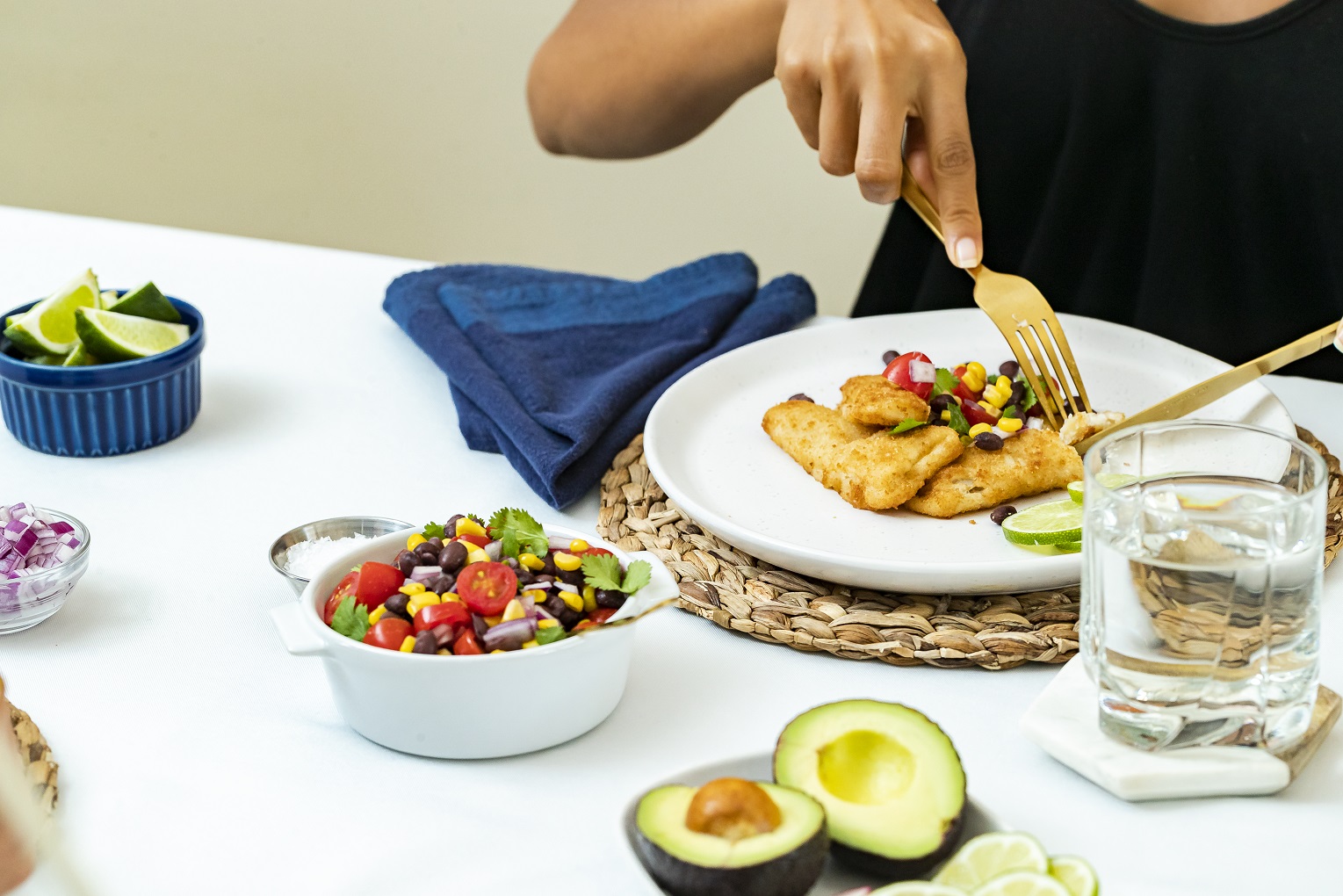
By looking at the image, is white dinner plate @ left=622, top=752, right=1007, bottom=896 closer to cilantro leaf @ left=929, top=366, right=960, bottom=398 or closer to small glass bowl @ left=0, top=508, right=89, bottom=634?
small glass bowl @ left=0, top=508, right=89, bottom=634

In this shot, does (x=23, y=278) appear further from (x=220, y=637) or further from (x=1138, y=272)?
(x=1138, y=272)

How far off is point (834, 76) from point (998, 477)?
0.60 m

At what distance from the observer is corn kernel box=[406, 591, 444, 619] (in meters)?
1.07

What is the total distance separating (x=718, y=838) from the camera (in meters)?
0.86

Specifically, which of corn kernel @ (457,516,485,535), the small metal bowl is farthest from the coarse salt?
corn kernel @ (457,516,485,535)

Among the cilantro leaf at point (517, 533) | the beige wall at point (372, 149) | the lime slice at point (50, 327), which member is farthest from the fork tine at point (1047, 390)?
the beige wall at point (372, 149)

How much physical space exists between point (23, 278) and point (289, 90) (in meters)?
2.63

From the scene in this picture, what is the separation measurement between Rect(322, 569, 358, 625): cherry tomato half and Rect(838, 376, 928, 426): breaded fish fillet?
0.69 metres

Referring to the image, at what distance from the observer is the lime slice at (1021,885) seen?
83 centimetres

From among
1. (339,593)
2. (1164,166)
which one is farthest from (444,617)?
(1164,166)

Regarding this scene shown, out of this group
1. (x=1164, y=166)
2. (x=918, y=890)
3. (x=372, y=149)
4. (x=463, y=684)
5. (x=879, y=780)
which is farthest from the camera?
(x=372, y=149)

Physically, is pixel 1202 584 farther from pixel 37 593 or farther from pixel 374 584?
pixel 37 593

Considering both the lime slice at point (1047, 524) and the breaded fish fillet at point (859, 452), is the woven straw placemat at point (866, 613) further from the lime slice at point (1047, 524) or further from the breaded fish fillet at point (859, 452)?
the breaded fish fillet at point (859, 452)

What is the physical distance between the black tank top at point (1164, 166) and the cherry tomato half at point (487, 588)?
1599 mm
